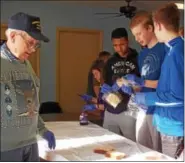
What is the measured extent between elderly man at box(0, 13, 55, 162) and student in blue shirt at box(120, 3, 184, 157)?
390mm

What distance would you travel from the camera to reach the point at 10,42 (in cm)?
85

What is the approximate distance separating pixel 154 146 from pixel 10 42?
0.68m

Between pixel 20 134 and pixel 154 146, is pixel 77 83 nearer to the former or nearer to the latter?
pixel 154 146

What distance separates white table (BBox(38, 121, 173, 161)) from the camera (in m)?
1.08

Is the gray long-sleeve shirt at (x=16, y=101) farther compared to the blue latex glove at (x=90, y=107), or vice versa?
the blue latex glove at (x=90, y=107)

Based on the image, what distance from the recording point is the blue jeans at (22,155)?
2.82ft

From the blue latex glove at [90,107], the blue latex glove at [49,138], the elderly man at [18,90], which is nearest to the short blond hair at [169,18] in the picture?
the elderly man at [18,90]

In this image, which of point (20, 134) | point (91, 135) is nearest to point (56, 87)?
point (91, 135)

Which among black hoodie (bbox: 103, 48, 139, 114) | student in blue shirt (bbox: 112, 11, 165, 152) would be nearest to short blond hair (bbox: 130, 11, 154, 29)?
student in blue shirt (bbox: 112, 11, 165, 152)

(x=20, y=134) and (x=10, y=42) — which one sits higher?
(x=10, y=42)

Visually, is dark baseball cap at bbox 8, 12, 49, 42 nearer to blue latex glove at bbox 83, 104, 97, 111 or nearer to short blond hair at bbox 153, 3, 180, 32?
short blond hair at bbox 153, 3, 180, 32

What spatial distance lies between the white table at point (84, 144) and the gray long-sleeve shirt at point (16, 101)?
238 millimetres

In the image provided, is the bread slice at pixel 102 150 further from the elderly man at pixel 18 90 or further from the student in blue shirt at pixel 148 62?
the elderly man at pixel 18 90

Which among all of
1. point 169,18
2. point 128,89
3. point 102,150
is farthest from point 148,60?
point 102,150
